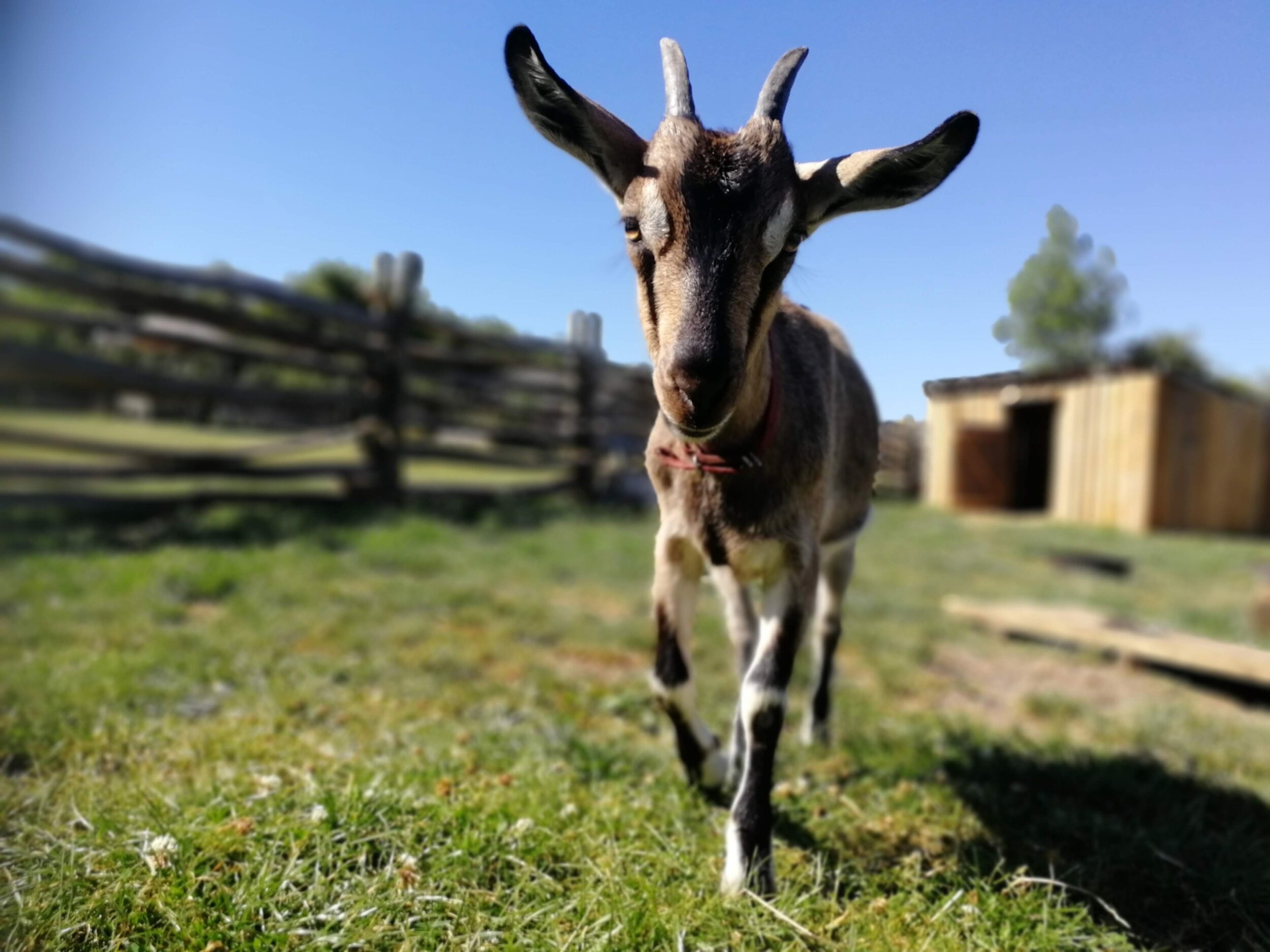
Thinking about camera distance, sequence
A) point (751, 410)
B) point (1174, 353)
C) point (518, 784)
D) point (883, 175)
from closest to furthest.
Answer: point (883, 175) < point (751, 410) < point (518, 784) < point (1174, 353)

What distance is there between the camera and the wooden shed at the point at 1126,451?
14781 mm

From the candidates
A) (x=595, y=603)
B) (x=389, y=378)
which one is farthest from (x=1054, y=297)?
(x=389, y=378)

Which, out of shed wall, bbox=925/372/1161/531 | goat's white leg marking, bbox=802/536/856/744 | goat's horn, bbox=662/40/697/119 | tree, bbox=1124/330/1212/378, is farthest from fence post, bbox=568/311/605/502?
tree, bbox=1124/330/1212/378

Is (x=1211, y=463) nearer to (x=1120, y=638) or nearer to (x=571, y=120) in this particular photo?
(x=1120, y=638)

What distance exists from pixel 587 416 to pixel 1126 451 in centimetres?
1042

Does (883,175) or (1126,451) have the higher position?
(883,175)

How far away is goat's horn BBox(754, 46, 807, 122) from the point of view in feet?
7.39

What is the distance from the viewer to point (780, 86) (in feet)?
7.42

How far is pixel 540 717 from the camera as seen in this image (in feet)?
13.0

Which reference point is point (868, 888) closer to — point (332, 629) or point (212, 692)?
point (212, 692)

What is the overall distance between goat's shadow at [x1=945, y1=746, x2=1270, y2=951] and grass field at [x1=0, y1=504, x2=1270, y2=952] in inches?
0.6

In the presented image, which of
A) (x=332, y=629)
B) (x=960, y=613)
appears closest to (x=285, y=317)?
(x=332, y=629)

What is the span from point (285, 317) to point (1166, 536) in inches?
604

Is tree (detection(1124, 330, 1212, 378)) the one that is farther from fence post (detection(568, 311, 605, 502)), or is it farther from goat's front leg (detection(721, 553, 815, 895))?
Answer: goat's front leg (detection(721, 553, 815, 895))
